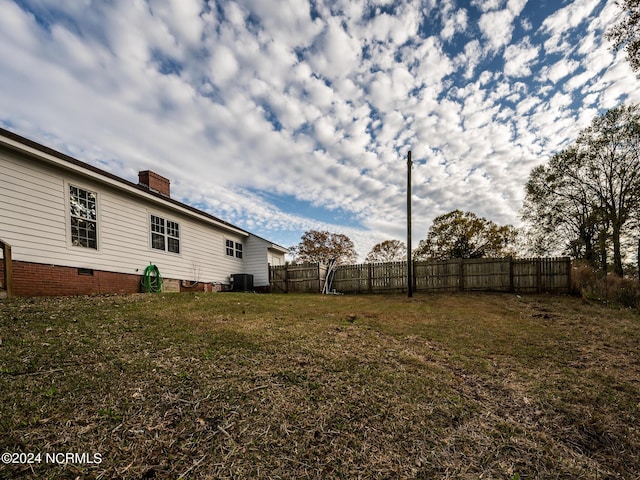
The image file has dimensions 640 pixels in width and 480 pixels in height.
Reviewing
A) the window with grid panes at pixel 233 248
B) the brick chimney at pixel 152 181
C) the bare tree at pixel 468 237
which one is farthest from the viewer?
the bare tree at pixel 468 237

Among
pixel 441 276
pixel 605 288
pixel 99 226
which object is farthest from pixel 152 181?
pixel 605 288

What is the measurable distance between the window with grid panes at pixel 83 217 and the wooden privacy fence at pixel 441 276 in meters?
9.43

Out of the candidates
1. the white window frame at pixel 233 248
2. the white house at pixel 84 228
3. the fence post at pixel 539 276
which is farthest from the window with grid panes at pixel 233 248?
the fence post at pixel 539 276

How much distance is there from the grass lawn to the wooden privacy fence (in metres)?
8.60

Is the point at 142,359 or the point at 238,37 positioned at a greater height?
the point at 238,37

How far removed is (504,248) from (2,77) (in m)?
26.7

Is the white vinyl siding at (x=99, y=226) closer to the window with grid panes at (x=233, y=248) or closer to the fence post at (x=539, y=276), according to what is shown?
the window with grid panes at (x=233, y=248)

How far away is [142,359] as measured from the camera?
3.76 metres

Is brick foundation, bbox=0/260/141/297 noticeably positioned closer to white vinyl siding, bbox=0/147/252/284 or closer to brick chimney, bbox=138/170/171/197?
white vinyl siding, bbox=0/147/252/284

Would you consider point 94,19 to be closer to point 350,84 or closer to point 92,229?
point 92,229

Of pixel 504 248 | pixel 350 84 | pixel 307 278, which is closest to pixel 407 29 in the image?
pixel 350 84

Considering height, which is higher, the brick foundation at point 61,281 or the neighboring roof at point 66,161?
the neighboring roof at point 66,161

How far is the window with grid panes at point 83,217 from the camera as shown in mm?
8067

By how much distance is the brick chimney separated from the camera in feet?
42.3
